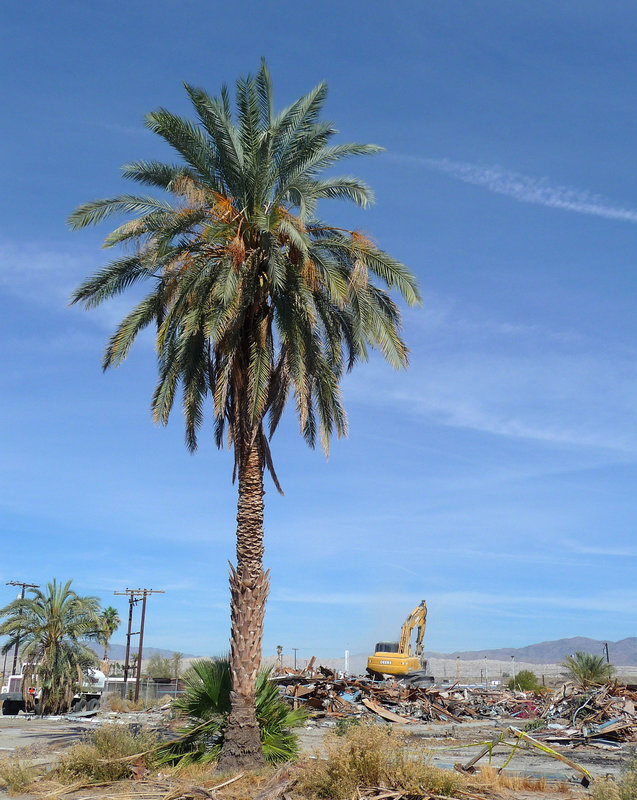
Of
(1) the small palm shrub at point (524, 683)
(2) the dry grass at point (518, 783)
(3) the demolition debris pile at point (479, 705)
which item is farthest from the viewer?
(1) the small palm shrub at point (524, 683)

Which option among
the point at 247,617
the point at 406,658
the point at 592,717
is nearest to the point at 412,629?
the point at 406,658

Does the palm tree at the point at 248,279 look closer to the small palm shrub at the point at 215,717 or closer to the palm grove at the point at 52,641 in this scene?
the small palm shrub at the point at 215,717

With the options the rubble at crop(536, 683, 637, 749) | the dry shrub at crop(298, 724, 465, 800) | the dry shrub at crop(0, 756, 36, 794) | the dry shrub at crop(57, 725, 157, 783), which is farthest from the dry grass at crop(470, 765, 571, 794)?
the rubble at crop(536, 683, 637, 749)

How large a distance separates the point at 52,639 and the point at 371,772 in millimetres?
33223

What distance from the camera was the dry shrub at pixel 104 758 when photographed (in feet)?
48.3

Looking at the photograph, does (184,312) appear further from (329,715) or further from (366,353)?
(329,715)

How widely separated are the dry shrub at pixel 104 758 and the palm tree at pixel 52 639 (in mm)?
27145

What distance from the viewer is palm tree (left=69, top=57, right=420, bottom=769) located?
16.4m

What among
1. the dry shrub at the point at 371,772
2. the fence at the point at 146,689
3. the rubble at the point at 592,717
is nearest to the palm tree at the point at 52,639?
the fence at the point at 146,689

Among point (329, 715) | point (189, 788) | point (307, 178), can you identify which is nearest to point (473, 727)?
point (329, 715)

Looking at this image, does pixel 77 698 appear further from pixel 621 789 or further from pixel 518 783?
pixel 621 789

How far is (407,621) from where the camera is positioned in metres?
45.2

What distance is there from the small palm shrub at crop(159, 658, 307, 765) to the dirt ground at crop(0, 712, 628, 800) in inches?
71.2

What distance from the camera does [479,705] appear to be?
38781mm
